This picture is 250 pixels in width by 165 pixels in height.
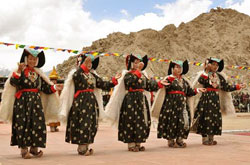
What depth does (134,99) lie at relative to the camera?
6.15 metres

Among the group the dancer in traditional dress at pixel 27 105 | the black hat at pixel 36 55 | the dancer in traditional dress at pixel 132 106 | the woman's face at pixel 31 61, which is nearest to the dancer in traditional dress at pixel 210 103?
the dancer in traditional dress at pixel 132 106

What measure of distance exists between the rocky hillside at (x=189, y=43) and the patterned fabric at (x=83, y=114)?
49.5m

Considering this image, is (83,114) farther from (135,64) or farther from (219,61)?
(219,61)

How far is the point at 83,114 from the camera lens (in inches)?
217

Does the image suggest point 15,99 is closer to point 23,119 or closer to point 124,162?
point 23,119

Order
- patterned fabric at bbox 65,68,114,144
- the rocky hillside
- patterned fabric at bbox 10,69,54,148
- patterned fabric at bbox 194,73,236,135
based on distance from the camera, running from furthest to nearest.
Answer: the rocky hillside, patterned fabric at bbox 194,73,236,135, patterned fabric at bbox 65,68,114,144, patterned fabric at bbox 10,69,54,148

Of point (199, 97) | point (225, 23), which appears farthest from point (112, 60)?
point (199, 97)

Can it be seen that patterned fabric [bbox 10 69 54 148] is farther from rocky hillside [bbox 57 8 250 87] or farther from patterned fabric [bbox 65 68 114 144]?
rocky hillside [bbox 57 8 250 87]

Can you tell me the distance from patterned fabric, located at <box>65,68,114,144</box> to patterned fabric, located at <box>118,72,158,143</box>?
66cm

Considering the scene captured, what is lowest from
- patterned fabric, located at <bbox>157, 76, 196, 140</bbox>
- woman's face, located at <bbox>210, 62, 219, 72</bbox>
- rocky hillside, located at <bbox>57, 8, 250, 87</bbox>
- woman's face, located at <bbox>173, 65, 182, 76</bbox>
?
patterned fabric, located at <bbox>157, 76, 196, 140</bbox>

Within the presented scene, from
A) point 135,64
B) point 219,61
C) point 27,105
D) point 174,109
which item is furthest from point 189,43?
point 27,105

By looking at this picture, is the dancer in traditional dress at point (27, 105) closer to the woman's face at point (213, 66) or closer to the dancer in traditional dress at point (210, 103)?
the dancer in traditional dress at point (210, 103)

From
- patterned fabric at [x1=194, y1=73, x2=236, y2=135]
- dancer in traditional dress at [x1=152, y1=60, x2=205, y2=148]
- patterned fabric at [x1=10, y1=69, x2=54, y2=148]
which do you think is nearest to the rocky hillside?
patterned fabric at [x1=194, y1=73, x2=236, y2=135]

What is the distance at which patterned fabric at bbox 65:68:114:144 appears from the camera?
5.46m
